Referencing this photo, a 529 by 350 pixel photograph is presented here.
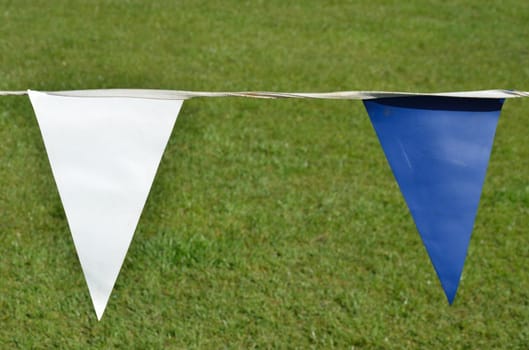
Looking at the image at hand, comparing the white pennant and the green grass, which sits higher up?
the white pennant

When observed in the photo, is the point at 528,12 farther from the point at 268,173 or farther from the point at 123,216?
the point at 123,216

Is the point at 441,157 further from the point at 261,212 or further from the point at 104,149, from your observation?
the point at 261,212

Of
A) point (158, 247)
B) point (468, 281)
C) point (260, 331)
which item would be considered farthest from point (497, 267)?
point (158, 247)

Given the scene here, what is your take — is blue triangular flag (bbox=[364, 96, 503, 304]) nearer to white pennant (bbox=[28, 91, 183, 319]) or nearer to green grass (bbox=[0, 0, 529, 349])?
white pennant (bbox=[28, 91, 183, 319])

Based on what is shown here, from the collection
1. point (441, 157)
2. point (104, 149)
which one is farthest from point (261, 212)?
point (104, 149)

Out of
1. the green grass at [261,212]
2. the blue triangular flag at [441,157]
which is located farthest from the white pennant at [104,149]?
the green grass at [261,212]

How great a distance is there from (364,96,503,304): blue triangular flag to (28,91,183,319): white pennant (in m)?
0.67

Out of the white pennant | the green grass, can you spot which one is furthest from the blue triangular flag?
the green grass

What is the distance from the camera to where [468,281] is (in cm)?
396

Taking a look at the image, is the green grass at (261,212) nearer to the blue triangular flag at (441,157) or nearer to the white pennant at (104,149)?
the blue triangular flag at (441,157)

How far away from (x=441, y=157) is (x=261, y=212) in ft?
7.43

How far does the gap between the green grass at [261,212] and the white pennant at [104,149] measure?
1.42 m

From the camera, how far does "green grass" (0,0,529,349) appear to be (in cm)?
360

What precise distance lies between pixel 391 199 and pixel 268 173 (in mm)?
839
